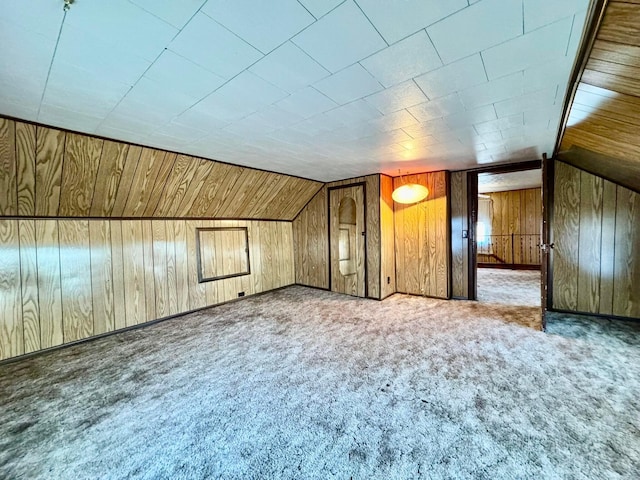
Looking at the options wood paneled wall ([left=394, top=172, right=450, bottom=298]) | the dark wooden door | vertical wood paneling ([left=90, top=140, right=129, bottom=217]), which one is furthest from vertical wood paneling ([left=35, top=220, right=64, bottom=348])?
wood paneled wall ([left=394, top=172, right=450, bottom=298])

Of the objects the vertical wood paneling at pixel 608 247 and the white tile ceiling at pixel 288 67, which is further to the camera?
the vertical wood paneling at pixel 608 247

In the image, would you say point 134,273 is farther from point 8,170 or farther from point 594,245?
point 594,245

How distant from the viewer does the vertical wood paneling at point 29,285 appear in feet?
8.36

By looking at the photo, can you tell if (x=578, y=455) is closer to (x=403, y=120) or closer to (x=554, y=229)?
(x=403, y=120)

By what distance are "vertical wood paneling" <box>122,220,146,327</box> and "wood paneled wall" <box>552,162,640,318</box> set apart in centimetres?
557

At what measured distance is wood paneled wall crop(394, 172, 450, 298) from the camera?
4184 millimetres

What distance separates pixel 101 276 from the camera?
9.95ft

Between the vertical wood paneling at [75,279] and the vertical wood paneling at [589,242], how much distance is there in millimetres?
6109

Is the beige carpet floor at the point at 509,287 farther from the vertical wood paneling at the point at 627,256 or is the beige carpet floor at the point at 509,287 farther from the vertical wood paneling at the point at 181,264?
the vertical wood paneling at the point at 181,264

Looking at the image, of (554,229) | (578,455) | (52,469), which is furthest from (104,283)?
(554,229)

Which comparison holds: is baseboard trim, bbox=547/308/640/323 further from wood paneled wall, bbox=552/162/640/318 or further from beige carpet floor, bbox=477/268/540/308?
beige carpet floor, bbox=477/268/540/308

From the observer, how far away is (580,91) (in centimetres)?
Answer: 170

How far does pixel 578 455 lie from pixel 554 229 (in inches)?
127

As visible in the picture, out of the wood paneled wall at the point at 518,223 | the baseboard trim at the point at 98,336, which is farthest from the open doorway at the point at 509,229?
the baseboard trim at the point at 98,336
